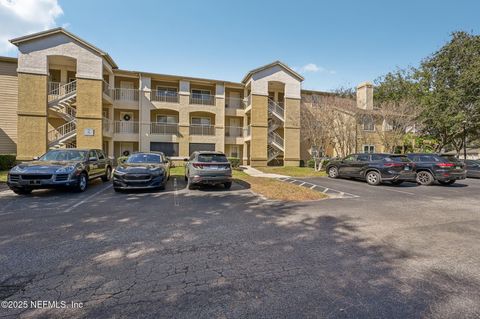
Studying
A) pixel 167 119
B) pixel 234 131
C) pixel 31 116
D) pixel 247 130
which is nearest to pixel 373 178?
pixel 247 130

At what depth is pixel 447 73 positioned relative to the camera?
23.8 meters

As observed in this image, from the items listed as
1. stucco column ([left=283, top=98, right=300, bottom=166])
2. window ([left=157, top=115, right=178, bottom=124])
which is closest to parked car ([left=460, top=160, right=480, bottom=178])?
stucco column ([left=283, top=98, right=300, bottom=166])

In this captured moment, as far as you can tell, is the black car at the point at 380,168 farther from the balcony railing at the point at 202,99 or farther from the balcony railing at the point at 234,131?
the balcony railing at the point at 202,99

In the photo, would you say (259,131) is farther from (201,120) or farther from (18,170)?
(18,170)

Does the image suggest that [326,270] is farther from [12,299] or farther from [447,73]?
[447,73]

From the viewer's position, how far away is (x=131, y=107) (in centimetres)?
2073

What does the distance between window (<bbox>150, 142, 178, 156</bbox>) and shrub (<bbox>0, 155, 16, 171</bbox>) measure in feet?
31.0

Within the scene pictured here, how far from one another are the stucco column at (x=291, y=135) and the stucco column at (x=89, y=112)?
53.3 feet

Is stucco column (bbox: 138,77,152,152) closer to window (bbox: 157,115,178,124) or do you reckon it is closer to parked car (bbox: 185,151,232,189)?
window (bbox: 157,115,178,124)

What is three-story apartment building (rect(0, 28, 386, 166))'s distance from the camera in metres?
16.8

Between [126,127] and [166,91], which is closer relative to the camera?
[126,127]

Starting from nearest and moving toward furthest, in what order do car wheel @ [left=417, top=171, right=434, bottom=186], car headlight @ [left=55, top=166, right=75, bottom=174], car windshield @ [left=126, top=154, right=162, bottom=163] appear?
car headlight @ [left=55, top=166, right=75, bottom=174] < car windshield @ [left=126, top=154, right=162, bottom=163] < car wheel @ [left=417, top=171, right=434, bottom=186]

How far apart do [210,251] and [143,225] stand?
2.09m

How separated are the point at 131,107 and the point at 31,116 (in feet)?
22.6
